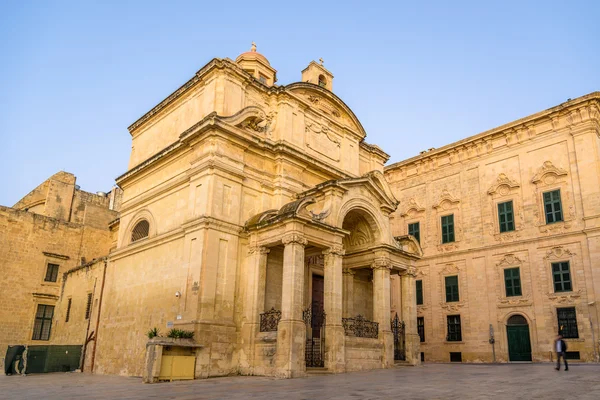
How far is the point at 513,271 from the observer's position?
2766 centimetres

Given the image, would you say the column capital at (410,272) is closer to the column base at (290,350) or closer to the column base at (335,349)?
the column base at (335,349)

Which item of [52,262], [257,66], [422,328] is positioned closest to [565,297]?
[422,328]

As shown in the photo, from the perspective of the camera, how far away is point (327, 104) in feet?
80.9

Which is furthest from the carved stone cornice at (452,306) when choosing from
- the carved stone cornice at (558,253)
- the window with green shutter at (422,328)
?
the carved stone cornice at (558,253)

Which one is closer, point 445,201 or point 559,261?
point 559,261

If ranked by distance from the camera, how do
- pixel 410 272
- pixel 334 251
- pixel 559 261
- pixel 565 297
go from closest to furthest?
1. pixel 334 251
2. pixel 410 272
3. pixel 565 297
4. pixel 559 261

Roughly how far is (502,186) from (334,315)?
56.5 feet

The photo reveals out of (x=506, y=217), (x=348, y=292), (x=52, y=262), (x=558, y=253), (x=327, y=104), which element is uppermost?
(x=327, y=104)

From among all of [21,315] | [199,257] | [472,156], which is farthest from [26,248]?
[472,156]

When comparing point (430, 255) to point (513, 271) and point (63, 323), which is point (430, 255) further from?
point (63, 323)

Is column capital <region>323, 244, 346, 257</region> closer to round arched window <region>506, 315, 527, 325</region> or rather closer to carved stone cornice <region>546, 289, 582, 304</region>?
carved stone cornice <region>546, 289, 582, 304</region>

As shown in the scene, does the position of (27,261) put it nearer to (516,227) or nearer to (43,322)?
(43,322)

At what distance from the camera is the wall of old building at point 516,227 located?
25.3m

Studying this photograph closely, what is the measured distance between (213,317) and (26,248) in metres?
20.0
